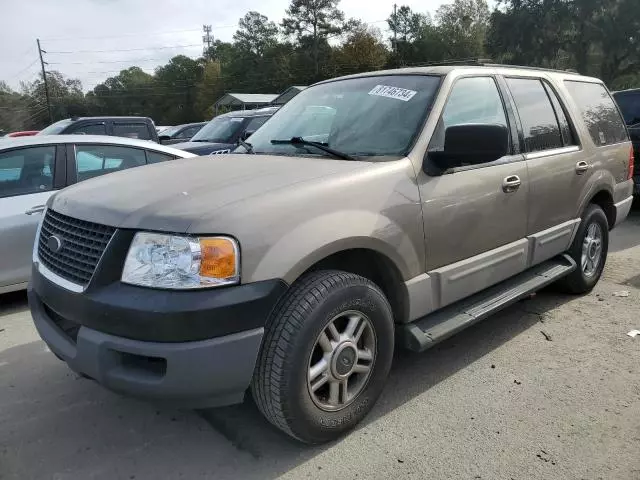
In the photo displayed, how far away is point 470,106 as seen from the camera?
3529mm

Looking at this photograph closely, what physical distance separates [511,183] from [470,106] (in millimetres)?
569

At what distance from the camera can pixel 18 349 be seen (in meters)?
4.02

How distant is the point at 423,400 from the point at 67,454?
1907 mm

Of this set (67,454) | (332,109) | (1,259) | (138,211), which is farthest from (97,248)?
(1,259)

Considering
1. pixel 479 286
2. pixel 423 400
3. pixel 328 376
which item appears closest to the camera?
pixel 328 376

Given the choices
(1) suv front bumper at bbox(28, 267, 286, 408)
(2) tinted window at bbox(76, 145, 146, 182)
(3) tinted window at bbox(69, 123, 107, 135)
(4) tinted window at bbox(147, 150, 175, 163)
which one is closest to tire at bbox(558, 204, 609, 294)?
(1) suv front bumper at bbox(28, 267, 286, 408)

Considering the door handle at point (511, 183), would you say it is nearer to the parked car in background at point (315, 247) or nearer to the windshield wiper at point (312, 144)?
the parked car in background at point (315, 247)

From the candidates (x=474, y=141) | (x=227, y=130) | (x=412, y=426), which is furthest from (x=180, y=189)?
(x=227, y=130)

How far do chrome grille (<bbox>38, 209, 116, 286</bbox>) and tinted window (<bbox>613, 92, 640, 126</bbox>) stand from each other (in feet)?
28.8

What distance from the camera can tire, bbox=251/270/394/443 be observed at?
96.0 inches

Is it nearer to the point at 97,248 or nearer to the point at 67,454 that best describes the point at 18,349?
the point at 67,454

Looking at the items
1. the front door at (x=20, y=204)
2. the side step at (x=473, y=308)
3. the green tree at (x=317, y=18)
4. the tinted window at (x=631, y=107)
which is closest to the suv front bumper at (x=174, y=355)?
the side step at (x=473, y=308)

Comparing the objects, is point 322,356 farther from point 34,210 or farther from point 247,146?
point 34,210

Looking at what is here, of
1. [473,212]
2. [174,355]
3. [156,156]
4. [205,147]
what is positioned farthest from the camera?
[205,147]
